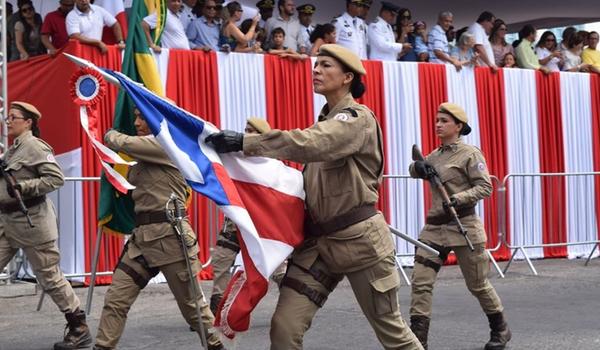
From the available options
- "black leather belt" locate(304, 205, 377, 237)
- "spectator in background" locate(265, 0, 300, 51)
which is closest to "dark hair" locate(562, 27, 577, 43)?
"spectator in background" locate(265, 0, 300, 51)

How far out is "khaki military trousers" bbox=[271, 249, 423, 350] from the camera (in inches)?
194

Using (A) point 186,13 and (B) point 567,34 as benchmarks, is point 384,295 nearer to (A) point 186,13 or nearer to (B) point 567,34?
(A) point 186,13

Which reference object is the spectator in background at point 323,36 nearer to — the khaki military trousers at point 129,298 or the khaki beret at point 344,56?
the khaki military trousers at point 129,298

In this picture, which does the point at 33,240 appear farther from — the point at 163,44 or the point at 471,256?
the point at 163,44

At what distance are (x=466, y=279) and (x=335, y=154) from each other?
10.5 ft

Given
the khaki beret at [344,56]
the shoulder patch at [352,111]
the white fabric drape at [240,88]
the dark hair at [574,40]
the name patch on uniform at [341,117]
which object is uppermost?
the dark hair at [574,40]

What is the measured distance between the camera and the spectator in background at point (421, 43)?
48.6 ft

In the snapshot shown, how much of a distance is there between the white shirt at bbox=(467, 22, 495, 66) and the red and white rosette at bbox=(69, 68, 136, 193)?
28.7 ft

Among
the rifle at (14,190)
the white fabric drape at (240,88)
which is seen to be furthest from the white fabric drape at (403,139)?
the rifle at (14,190)

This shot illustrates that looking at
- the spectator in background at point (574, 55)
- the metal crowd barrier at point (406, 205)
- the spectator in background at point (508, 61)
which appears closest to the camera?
the metal crowd barrier at point (406, 205)

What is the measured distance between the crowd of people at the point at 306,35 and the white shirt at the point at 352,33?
0.05 feet

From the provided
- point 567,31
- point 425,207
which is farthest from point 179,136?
point 567,31

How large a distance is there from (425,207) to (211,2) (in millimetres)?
4105

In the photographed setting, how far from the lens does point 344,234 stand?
5.04 metres
